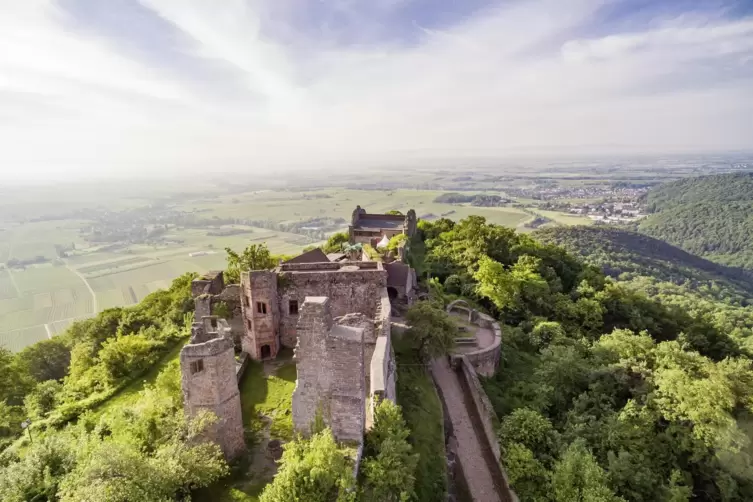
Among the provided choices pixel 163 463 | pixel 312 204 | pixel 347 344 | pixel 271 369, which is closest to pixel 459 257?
pixel 271 369

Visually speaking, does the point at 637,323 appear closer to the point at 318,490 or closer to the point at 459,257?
the point at 459,257

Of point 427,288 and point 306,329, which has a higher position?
point 306,329

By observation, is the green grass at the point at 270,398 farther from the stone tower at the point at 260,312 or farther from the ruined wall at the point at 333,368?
the ruined wall at the point at 333,368

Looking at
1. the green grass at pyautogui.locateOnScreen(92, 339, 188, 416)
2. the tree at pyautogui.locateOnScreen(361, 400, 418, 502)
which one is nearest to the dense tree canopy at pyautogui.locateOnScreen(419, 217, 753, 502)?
the tree at pyautogui.locateOnScreen(361, 400, 418, 502)

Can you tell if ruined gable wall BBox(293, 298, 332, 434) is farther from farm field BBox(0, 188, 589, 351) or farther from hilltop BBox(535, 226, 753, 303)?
hilltop BBox(535, 226, 753, 303)

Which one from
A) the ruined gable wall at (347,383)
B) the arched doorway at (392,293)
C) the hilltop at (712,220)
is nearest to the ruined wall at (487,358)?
the arched doorway at (392,293)
